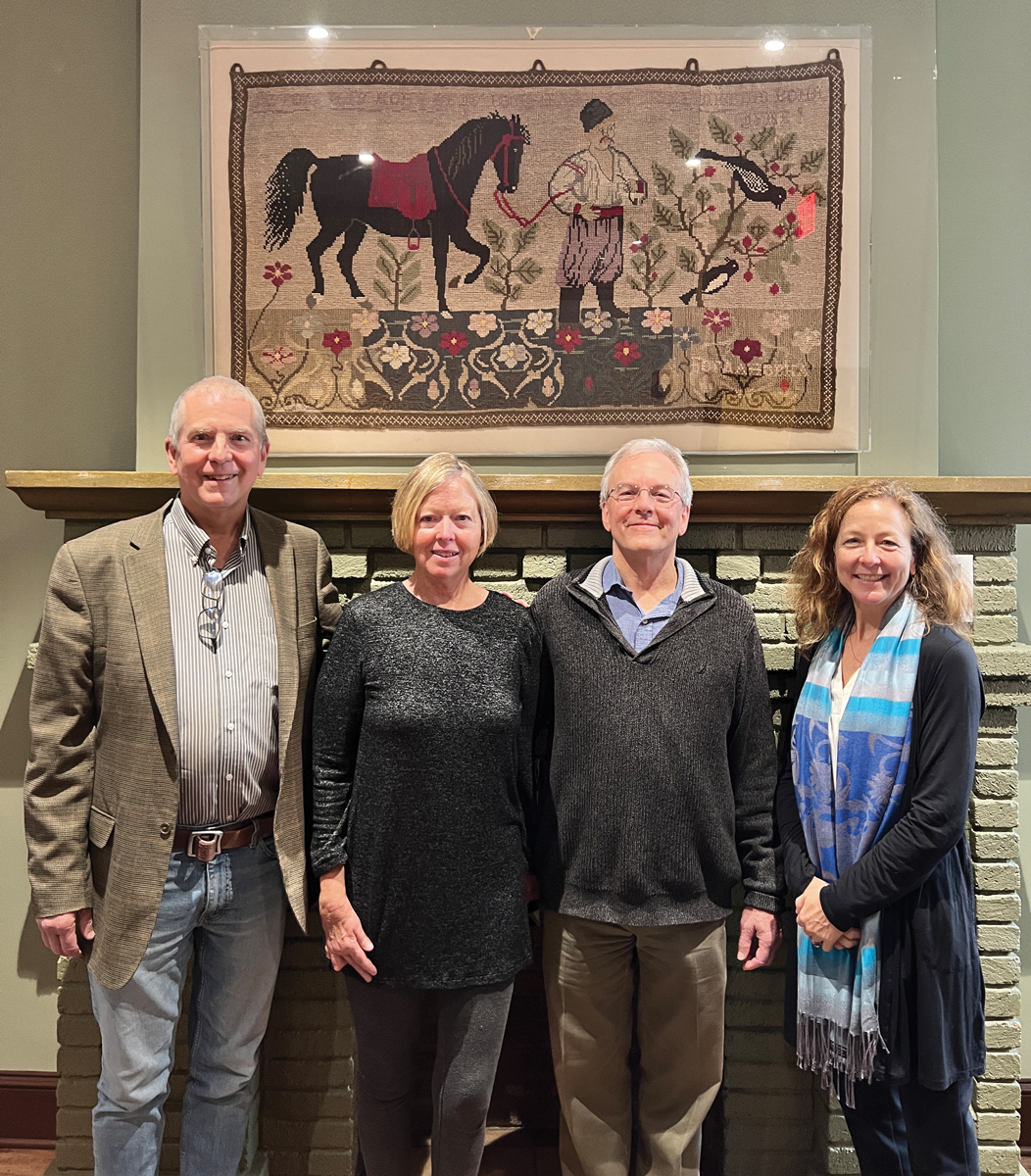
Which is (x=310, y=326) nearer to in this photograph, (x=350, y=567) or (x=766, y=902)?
(x=350, y=567)

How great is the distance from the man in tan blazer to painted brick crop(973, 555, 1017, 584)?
1569mm

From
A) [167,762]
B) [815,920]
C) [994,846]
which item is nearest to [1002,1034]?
[994,846]

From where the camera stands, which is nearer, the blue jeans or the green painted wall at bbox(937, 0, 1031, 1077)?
the blue jeans

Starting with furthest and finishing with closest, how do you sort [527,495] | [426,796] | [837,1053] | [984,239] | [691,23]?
[984,239], [691,23], [527,495], [837,1053], [426,796]

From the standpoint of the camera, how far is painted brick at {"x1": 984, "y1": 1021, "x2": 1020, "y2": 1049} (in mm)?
1953

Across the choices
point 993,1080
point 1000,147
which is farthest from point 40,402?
point 993,1080

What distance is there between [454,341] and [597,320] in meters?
0.38

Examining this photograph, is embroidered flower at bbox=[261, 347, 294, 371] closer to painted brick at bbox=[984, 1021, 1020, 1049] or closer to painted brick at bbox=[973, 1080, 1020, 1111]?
painted brick at bbox=[984, 1021, 1020, 1049]

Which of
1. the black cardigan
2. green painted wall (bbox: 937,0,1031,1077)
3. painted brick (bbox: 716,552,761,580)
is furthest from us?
green painted wall (bbox: 937,0,1031,1077)

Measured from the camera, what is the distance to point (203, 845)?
5.32 feet

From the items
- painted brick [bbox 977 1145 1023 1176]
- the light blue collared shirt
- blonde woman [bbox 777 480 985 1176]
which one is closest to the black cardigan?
blonde woman [bbox 777 480 985 1176]

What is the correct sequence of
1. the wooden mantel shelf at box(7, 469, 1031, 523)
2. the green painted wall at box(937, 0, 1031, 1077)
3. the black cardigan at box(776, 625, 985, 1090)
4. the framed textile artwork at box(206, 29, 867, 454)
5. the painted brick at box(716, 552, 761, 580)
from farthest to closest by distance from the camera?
the green painted wall at box(937, 0, 1031, 1077) → the framed textile artwork at box(206, 29, 867, 454) → the painted brick at box(716, 552, 761, 580) → the wooden mantel shelf at box(7, 469, 1031, 523) → the black cardigan at box(776, 625, 985, 1090)

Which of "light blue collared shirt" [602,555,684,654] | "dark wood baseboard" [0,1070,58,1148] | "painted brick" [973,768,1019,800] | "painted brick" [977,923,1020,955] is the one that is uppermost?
"light blue collared shirt" [602,555,684,654]

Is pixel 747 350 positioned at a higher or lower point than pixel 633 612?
higher
